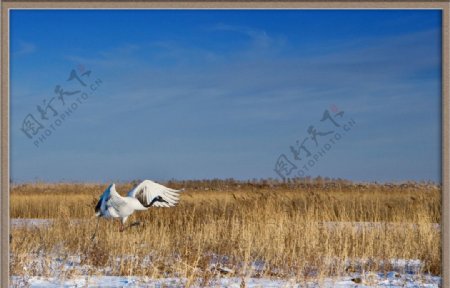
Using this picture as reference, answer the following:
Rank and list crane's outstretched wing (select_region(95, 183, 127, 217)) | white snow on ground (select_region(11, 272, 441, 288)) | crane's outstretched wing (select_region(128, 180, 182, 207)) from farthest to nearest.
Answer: crane's outstretched wing (select_region(128, 180, 182, 207))
crane's outstretched wing (select_region(95, 183, 127, 217))
white snow on ground (select_region(11, 272, 441, 288))

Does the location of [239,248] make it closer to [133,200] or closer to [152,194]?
[133,200]

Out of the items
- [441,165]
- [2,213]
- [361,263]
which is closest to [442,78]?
[441,165]

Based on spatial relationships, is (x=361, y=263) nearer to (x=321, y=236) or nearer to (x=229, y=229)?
(x=321, y=236)

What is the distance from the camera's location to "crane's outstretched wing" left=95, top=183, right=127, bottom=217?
9.39 metres

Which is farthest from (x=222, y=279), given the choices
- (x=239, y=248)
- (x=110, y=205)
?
(x=110, y=205)

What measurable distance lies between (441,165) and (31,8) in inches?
133

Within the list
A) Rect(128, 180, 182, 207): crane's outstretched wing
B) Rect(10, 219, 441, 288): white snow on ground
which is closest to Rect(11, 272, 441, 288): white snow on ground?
Rect(10, 219, 441, 288): white snow on ground

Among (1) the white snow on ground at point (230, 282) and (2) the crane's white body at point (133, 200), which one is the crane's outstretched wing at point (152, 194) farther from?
(1) the white snow on ground at point (230, 282)

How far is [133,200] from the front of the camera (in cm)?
996

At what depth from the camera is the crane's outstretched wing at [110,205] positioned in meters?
9.39

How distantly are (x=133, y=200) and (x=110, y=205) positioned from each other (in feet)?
1.74

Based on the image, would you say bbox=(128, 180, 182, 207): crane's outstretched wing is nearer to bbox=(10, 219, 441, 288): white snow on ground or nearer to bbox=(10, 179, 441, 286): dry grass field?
bbox=(10, 179, 441, 286): dry grass field

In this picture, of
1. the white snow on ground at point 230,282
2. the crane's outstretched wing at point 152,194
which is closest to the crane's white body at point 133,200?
the crane's outstretched wing at point 152,194

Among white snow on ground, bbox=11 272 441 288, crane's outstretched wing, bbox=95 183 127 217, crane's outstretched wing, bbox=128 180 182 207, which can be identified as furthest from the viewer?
crane's outstretched wing, bbox=128 180 182 207
